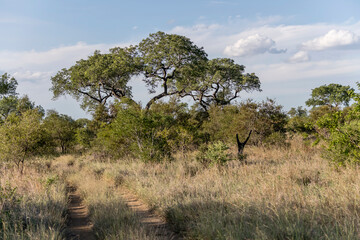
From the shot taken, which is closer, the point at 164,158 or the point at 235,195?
the point at 235,195

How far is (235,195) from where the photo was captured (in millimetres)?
7211

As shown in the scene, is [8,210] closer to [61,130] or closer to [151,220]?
[151,220]

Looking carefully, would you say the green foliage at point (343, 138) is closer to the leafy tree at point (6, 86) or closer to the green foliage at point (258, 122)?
the green foliage at point (258, 122)

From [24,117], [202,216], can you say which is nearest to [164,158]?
[24,117]

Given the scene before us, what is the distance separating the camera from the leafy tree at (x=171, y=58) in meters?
27.7

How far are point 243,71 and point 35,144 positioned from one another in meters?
31.3

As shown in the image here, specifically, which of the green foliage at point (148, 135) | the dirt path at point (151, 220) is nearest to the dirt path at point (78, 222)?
the dirt path at point (151, 220)

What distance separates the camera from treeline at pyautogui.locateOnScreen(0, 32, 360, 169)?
1345 centimetres

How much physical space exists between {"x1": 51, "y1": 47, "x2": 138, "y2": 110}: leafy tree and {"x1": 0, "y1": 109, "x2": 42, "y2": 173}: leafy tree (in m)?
14.7

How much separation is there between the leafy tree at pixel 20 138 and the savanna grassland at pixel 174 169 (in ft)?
0.17

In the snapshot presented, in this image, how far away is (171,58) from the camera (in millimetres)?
27781

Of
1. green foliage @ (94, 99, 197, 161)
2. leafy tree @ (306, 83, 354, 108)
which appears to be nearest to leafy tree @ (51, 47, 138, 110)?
green foliage @ (94, 99, 197, 161)

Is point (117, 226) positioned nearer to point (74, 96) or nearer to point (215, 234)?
point (215, 234)

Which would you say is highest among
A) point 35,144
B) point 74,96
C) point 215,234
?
point 74,96
